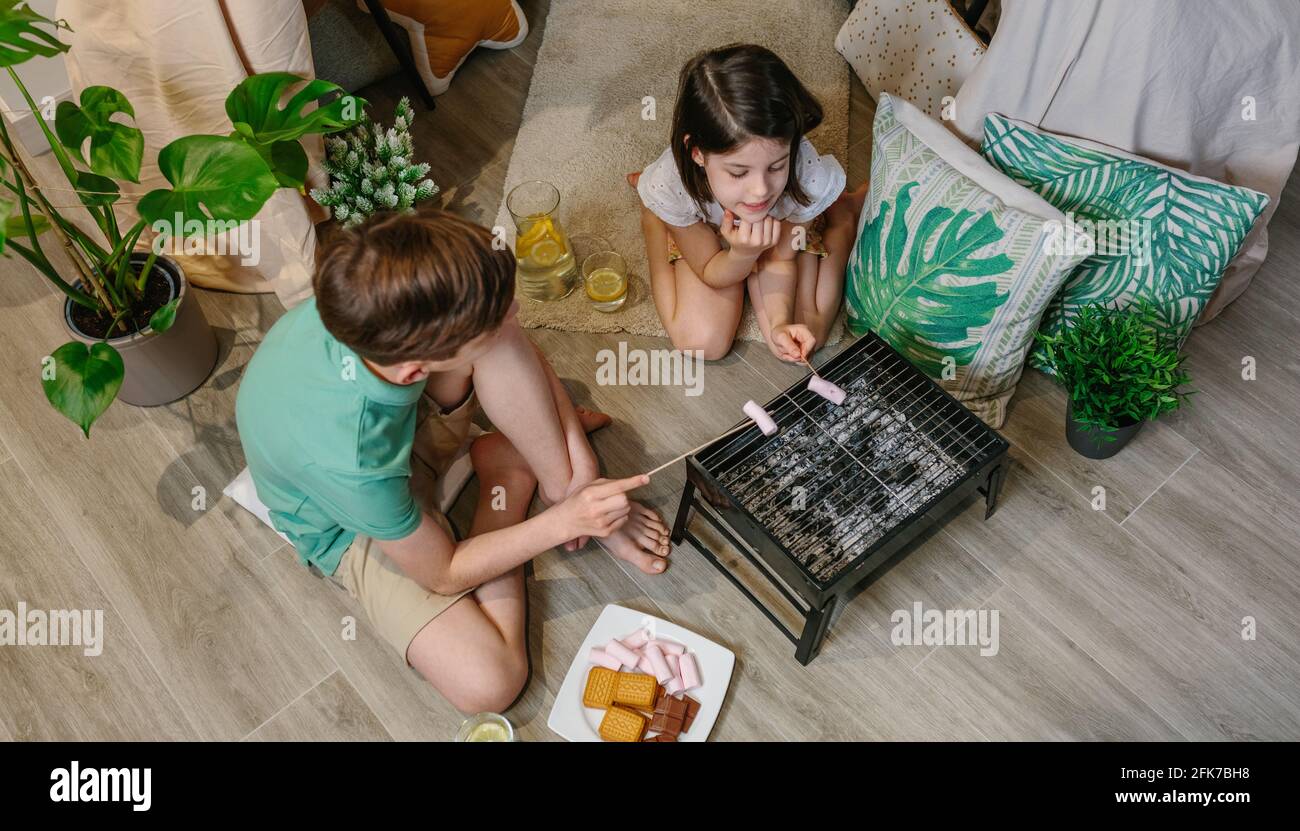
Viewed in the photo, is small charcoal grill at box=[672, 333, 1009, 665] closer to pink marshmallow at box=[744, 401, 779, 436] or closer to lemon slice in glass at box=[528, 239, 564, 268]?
pink marshmallow at box=[744, 401, 779, 436]

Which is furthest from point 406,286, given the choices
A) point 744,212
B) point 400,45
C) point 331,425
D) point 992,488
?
point 400,45

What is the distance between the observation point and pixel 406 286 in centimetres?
116

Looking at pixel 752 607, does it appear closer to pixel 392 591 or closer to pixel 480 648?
pixel 480 648

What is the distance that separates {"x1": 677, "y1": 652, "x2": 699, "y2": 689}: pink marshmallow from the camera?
1621 mm

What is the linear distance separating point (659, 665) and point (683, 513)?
0.27 meters

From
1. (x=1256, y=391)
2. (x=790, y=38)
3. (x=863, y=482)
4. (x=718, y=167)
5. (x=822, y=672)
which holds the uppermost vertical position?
(x=718, y=167)

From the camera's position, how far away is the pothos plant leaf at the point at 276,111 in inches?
60.1

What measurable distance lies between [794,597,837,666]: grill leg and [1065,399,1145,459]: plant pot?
0.59m

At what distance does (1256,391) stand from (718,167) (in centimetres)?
116

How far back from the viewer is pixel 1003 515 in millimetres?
1816

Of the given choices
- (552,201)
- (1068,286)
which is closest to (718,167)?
(552,201)

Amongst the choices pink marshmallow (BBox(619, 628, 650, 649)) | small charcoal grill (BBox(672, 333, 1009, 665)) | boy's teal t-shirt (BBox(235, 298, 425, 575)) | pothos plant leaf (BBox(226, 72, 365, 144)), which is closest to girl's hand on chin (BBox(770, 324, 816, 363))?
small charcoal grill (BBox(672, 333, 1009, 665))
